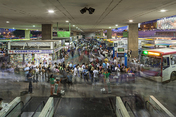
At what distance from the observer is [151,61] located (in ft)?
47.9

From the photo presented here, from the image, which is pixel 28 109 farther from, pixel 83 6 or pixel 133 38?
pixel 133 38

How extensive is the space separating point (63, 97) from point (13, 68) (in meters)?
9.10

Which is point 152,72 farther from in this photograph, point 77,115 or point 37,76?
point 37,76

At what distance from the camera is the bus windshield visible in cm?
1380

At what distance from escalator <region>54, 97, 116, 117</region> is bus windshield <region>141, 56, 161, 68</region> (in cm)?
568

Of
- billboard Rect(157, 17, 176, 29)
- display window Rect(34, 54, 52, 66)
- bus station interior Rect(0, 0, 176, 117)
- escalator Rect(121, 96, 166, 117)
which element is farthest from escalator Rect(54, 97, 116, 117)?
billboard Rect(157, 17, 176, 29)

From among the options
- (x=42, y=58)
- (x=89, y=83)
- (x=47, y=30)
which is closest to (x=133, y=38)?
(x=47, y=30)

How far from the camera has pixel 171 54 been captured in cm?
1412

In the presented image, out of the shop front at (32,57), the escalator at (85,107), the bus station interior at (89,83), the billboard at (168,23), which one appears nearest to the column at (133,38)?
the bus station interior at (89,83)

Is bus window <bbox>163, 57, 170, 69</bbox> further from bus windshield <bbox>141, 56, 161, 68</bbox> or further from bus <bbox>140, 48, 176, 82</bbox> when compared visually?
bus windshield <bbox>141, 56, 161, 68</bbox>

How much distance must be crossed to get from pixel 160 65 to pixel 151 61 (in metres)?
1.12

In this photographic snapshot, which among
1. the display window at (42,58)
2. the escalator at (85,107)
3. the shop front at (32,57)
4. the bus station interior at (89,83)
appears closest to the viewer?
the bus station interior at (89,83)

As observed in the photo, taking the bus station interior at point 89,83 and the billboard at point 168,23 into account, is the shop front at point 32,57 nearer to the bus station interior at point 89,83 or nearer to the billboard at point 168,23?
the bus station interior at point 89,83

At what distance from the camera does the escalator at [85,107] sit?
28.1 ft
